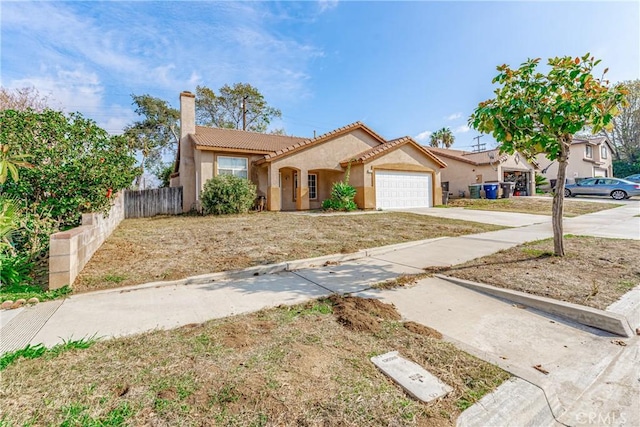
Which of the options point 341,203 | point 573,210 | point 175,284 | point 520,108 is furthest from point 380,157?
point 175,284

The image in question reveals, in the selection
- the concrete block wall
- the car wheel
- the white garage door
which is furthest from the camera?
the car wheel

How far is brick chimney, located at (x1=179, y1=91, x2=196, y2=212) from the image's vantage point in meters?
16.4

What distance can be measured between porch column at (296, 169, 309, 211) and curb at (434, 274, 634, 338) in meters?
12.8

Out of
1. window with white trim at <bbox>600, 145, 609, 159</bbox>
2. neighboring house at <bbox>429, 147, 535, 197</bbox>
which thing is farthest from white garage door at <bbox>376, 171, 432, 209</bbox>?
window with white trim at <bbox>600, 145, 609, 159</bbox>

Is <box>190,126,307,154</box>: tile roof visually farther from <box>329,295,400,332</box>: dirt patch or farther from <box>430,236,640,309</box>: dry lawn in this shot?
<box>329,295,400,332</box>: dirt patch

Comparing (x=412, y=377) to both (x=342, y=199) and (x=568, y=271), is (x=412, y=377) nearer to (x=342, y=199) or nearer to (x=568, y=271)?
(x=568, y=271)

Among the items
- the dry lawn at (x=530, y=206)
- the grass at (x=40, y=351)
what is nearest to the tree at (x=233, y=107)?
the dry lawn at (x=530, y=206)

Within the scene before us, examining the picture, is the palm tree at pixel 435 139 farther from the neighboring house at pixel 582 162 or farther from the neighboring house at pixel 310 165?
the neighboring house at pixel 310 165

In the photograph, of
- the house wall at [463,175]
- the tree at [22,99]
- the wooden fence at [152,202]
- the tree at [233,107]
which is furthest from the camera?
the tree at [233,107]

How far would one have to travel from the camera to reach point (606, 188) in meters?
23.4

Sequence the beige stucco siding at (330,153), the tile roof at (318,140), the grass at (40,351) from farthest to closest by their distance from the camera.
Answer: the beige stucco siding at (330,153) → the tile roof at (318,140) → the grass at (40,351)

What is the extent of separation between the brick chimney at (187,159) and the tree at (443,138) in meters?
33.1

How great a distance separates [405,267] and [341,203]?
1022 cm

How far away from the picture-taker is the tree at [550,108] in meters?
4.91
